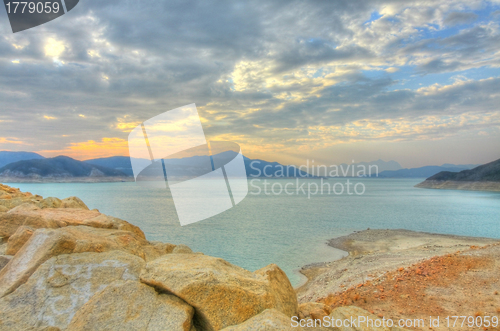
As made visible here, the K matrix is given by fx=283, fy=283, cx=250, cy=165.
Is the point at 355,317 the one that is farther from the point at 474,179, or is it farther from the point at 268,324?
the point at 474,179

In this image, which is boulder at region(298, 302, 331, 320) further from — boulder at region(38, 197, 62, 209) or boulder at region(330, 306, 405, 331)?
boulder at region(38, 197, 62, 209)

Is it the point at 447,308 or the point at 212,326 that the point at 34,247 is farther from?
the point at 447,308

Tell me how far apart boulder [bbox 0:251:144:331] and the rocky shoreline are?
0.02 meters

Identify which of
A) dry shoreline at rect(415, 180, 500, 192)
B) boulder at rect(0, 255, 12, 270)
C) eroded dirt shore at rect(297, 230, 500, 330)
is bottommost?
dry shoreline at rect(415, 180, 500, 192)

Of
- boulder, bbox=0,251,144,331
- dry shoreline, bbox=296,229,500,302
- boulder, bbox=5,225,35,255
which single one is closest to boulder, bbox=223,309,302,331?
boulder, bbox=0,251,144,331

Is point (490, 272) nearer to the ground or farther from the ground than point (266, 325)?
nearer to the ground

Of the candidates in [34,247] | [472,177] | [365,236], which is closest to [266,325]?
[34,247]

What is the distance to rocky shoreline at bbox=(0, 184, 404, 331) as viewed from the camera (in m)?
5.33

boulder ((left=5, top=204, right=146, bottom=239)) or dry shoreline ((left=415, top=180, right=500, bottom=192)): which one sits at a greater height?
boulder ((left=5, top=204, right=146, bottom=239))

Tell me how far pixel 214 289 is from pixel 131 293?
1.68 m

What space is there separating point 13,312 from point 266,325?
5067 millimetres

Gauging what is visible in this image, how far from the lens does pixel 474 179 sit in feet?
529

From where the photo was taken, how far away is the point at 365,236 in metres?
36.0

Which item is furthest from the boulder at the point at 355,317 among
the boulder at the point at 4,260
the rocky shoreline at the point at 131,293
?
the boulder at the point at 4,260
